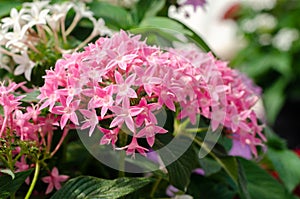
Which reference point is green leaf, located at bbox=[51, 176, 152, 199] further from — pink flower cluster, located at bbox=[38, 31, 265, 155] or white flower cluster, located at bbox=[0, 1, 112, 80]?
white flower cluster, located at bbox=[0, 1, 112, 80]

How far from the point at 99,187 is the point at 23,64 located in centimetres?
20

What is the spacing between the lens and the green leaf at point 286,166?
818mm

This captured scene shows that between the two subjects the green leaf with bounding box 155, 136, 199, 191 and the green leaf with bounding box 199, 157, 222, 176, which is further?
the green leaf with bounding box 199, 157, 222, 176

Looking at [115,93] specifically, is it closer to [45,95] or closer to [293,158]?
[45,95]

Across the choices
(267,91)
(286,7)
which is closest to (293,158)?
(267,91)

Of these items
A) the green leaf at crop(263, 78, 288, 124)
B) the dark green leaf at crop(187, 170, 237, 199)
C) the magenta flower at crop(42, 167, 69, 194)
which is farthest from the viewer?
the green leaf at crop(263, 78, 288, 124)

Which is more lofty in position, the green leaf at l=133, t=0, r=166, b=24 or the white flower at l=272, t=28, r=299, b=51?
the green leaf at l=133, t=0, r=166, b=24

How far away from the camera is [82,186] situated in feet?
1.78

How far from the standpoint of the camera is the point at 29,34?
0.70 m

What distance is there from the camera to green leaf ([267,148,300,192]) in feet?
2.68

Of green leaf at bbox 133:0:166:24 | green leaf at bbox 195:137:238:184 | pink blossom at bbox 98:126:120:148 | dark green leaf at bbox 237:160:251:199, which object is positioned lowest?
dark green leaf at bbox 237:160:251:199

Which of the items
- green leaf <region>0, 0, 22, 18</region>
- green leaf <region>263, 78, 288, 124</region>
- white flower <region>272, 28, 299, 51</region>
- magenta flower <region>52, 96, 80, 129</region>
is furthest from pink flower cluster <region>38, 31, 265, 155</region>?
white flower <region>272, 28, 299, 51</region>

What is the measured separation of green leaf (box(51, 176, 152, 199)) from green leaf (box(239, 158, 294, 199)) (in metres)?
0.28

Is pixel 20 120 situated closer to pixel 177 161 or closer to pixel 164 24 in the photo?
pixel 177 161
